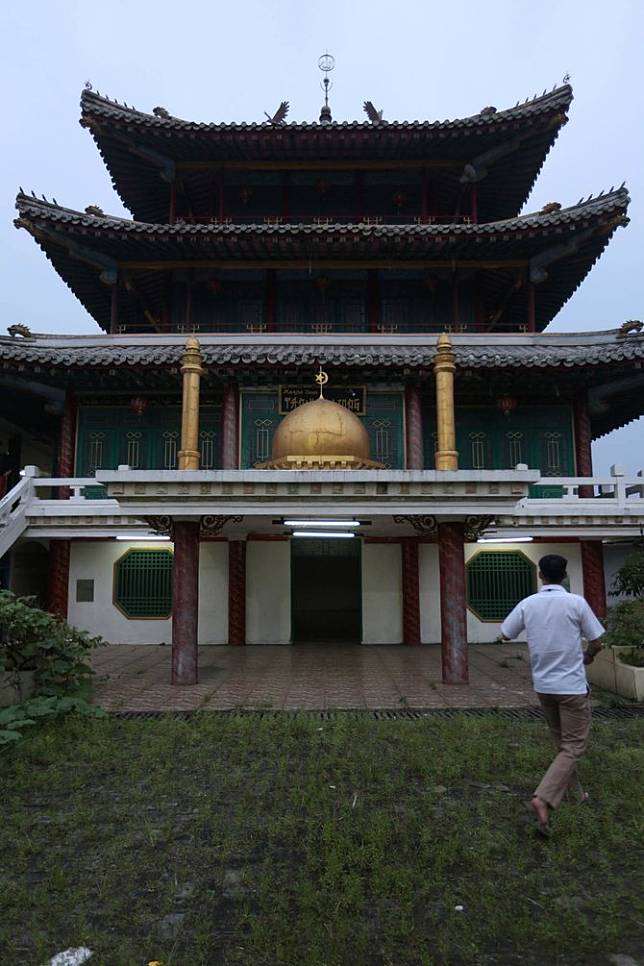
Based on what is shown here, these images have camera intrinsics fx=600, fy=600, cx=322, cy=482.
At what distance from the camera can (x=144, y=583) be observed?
15.3m

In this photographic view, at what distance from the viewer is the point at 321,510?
9703 mm

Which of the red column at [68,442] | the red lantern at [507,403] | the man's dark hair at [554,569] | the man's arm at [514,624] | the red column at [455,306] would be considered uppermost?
the red column at [455,306]

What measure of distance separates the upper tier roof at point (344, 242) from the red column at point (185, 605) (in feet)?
29.5

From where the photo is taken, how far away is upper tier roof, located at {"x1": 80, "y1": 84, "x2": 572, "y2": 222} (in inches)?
634

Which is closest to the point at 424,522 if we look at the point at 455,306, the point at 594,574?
the point at 594,574

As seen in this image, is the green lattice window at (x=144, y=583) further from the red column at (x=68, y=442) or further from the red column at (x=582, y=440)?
the red column at (x=582, y=440)

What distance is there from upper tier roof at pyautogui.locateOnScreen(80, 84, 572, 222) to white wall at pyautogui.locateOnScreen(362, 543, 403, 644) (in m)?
10.9

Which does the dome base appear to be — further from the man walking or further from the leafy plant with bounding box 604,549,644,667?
the man walking

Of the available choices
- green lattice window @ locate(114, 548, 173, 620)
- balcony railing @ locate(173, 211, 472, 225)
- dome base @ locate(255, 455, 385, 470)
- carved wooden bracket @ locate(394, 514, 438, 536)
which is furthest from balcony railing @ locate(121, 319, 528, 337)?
carved wooden bracket @ locate(394, 514, 438, 536)

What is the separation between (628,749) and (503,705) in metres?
2.32

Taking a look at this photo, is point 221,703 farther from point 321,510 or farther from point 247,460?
point 247,460

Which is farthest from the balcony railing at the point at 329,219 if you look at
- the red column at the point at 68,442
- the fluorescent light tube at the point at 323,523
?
the fluorescent light tube at the point at 323,523

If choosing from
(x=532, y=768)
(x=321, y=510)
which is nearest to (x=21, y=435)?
(x=321, y=510)

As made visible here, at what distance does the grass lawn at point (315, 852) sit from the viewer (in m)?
3.31
